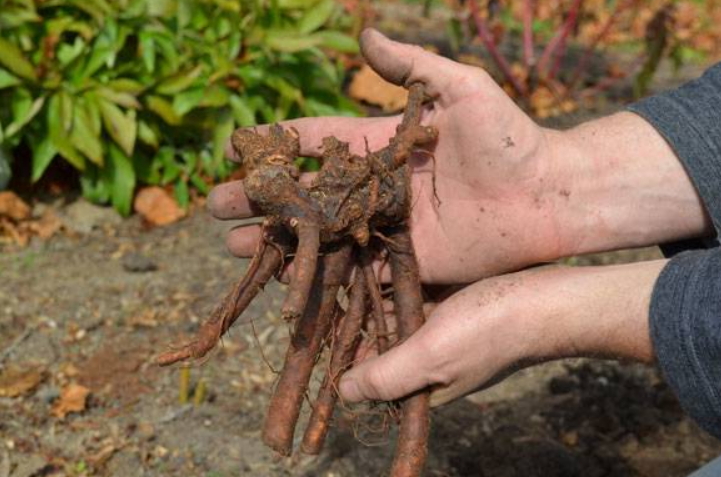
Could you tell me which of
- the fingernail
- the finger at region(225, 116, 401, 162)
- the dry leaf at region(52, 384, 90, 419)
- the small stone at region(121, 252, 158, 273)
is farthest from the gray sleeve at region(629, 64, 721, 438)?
the small stone at region(121, 252, 158, 273)

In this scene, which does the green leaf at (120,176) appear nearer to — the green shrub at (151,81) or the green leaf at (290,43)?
the green shrub at (151,81)

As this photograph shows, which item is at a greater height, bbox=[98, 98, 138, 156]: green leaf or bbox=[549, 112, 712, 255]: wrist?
bbox=[549, 112, 712, 255]: wrist

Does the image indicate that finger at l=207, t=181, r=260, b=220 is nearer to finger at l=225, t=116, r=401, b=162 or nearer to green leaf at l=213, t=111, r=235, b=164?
finger at l=225, t=116, r=401, b=162

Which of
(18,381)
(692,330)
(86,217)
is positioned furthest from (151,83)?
(692,330)

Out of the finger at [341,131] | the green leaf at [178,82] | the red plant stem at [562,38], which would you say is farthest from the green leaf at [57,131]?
the red plant stem at [562,38]

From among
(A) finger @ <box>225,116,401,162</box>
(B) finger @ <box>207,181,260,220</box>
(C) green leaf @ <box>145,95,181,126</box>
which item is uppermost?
(A) finger @ <box>225,116,401,162</box>

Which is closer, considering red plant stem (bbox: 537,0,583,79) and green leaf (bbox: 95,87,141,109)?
green leaf (bbox: 95,87,141,109)
